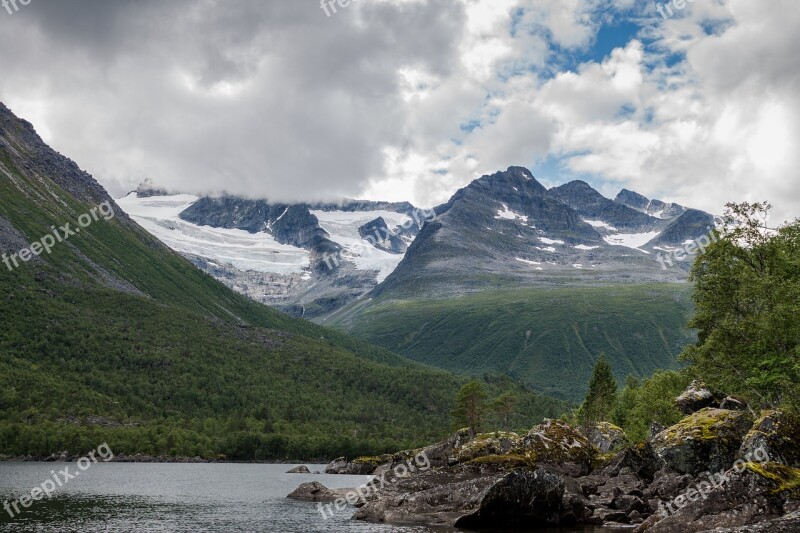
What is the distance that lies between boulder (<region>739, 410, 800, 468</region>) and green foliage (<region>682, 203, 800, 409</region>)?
10417mm

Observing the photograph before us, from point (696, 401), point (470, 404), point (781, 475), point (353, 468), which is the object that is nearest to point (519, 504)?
point (696, 401)

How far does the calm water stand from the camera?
5525cm

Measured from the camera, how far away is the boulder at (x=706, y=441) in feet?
144

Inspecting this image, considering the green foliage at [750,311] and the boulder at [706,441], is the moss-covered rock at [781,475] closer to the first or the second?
the boulder at [706,441]

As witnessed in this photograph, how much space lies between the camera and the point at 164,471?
143m

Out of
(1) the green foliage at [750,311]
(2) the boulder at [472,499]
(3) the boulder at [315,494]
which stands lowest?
(3) the boulder at [315,494]

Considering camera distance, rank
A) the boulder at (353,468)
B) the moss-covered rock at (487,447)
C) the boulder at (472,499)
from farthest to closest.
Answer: the boulder at (353,468) < the moss-covered rock at (487,447) < the boulder at (472,499)

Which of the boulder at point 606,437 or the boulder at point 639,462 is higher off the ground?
the boulder at point 639,462

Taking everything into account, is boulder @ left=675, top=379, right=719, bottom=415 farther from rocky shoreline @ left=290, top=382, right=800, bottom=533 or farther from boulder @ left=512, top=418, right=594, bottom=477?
boulder @ left=512, top=418, right=594, bottom=477

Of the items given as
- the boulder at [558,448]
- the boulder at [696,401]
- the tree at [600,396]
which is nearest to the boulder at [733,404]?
the boulder at [696,401]

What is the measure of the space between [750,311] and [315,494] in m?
55.5

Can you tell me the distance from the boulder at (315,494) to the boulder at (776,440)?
54.7 m

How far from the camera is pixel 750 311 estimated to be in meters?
60.8

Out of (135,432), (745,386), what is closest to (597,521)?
(745,386)
